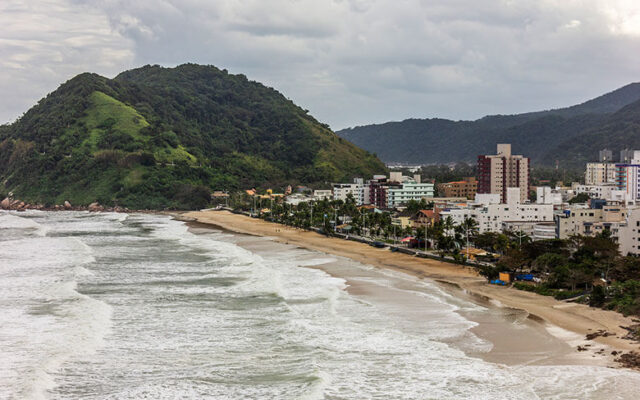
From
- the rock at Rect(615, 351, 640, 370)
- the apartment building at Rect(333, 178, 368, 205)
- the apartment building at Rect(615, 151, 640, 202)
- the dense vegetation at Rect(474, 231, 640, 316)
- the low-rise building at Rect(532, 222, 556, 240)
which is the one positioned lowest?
the rock at Rect(615, 351, 640, 370)

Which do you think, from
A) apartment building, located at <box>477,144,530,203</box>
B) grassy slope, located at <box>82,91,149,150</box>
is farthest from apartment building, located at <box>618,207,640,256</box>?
grassy slope, located at <box>82,91,149,150</box>

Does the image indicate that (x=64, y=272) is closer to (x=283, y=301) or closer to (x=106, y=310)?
(x=106, y=310)

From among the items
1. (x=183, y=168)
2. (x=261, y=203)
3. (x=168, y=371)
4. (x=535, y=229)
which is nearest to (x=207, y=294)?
(x=168, y=371)

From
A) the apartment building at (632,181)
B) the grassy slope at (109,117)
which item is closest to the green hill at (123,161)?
the grassy slope at (109,117)

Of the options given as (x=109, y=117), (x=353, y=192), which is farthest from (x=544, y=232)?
(x=109, y=117)

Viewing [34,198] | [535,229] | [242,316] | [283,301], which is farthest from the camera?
[34,198]

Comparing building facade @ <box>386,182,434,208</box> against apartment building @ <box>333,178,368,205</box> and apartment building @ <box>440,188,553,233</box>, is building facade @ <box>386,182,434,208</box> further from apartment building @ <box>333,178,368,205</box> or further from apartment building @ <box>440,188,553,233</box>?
apartment building @ <box>440,188,553,233</box>

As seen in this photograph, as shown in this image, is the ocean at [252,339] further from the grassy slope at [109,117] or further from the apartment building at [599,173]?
the grassy slope at [109,117]
